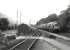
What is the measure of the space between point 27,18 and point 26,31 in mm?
134122

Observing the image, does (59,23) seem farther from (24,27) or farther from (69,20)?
(24,27)

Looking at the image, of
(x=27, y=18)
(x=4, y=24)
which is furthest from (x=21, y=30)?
(x=27, y=18)

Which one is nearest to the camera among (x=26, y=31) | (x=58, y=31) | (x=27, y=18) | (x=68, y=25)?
(x=68, y=25)

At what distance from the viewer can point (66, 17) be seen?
4069 centimetres

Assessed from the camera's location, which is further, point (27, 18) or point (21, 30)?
point (27, 18)

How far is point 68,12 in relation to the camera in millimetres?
40875

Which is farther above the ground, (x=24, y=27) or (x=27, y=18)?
(x=27, y=18)

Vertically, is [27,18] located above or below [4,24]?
above

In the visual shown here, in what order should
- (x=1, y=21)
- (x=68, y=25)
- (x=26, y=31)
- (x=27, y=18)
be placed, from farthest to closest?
1. (x=27, y=18)
2. (x=26, y=31)
3. (x=1, y=21)
4. (x=68, y=25)

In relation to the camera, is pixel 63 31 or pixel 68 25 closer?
pixel 68 25

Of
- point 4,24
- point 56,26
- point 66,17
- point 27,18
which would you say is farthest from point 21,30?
point 27,18

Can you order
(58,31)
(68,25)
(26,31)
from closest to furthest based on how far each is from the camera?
(68,25) → (58,31) → (26,31)

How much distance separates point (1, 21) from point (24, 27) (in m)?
9.59

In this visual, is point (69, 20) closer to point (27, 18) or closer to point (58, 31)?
point (58, 31)
